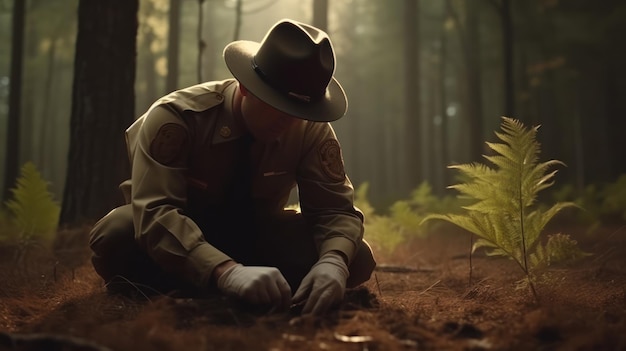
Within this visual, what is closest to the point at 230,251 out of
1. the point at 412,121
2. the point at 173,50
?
the point at 173,50

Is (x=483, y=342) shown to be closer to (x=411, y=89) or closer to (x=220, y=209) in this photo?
(x=220, y=209)

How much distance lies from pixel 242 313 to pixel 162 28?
45.5 feet

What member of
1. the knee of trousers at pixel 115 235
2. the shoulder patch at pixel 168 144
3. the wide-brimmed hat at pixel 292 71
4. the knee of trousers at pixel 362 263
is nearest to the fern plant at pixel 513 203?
the knee of trousers at pixel 362 263

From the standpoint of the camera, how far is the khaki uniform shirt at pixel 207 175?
7.97 feet

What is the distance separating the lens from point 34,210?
4934mm

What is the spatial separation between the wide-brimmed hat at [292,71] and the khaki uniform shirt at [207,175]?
360 millimetres

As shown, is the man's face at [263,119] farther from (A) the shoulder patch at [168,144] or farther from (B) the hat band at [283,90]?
(A) the shoulder patch at [168,144]

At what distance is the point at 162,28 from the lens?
47.7 ft

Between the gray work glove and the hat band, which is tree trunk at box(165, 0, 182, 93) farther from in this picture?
the gray work glove

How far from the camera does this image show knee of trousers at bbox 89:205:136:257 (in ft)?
8.88

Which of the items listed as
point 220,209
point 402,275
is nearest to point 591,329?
Answer: point 220,209

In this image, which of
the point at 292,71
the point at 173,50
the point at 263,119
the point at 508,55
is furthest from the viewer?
the point at 173,50

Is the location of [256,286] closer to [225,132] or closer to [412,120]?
[225,132]

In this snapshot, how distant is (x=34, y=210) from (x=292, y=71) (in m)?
3.70
